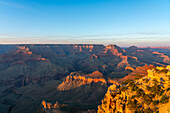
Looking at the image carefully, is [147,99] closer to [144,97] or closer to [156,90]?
[144,97]

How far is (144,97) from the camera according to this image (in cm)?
2859

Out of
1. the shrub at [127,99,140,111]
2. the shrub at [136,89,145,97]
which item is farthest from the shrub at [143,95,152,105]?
the shrub at [127,99,140,111]

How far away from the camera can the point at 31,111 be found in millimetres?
72812

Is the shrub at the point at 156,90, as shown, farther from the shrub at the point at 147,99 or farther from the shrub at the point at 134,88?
the shrub at the point at 134,88

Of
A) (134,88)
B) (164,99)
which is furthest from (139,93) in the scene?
(164,99)

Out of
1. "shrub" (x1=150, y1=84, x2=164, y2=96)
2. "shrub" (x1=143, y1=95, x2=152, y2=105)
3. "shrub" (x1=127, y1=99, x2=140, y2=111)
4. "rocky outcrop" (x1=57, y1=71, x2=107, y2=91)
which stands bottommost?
"rocky outcrop" (x1=57, y1=71, x2=107, y2=91)

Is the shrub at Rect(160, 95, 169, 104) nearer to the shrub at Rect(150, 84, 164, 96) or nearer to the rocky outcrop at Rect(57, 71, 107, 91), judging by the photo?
the shrub at Rect(150, 84, 164, 96)

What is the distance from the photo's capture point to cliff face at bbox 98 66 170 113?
2606cm

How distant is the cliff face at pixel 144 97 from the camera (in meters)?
26.1

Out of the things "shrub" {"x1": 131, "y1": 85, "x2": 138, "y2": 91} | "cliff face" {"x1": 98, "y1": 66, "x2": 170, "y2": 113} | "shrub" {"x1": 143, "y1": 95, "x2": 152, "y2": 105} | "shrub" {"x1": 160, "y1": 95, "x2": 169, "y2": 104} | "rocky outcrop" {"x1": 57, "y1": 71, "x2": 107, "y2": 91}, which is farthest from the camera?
"rocky outcrop" {"x1": 57, "y1": 71, "x2": 107, "y2": 91}

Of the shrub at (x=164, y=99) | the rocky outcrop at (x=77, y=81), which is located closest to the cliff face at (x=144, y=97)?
the shrub at (x=164, y=99)

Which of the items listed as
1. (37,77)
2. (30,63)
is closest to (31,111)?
(37,77)

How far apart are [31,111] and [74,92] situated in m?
36.3

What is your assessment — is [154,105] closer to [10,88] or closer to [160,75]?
[160,75]
